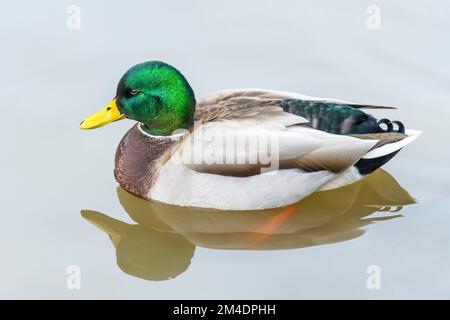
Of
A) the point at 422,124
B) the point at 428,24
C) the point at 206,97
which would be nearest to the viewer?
the point at 206,97

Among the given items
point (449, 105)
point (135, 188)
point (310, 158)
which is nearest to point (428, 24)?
point (449, 105)

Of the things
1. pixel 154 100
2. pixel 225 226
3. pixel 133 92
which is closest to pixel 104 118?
pixel 133 92

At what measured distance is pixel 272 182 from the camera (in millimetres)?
7648

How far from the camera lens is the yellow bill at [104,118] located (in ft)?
25.5

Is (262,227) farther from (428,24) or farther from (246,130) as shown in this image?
(428,24)

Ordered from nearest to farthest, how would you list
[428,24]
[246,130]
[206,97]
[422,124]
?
[246,130], [206,97], [422,124], [428,24]

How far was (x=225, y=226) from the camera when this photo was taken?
771cm

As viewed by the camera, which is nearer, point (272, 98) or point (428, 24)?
point (272, 98)

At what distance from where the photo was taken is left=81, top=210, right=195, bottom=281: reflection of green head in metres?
7.25

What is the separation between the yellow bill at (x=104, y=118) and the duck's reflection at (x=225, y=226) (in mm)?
643

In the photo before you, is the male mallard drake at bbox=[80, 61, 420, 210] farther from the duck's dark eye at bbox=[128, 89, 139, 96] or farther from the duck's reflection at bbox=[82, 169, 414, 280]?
the duck's reflection at bbox=[82, 169, 414, 280]

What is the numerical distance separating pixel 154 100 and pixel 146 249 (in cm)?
117

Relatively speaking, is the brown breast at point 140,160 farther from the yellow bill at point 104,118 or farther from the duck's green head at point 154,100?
the yellow bill at point 104,118

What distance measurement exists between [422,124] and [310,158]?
1.67 m
